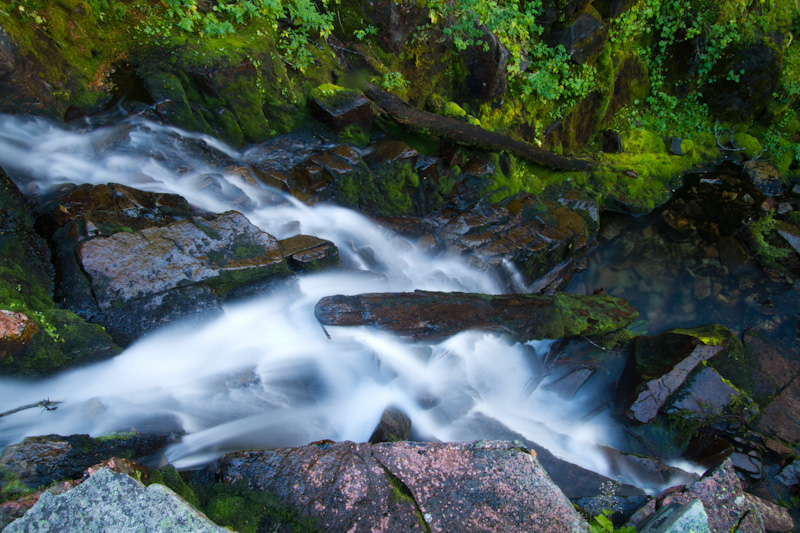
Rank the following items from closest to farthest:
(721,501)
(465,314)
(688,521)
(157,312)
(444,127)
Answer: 1. (688,521)
2. (721,501)
3. (157,312)
4. (465,314)
5. (444,127)

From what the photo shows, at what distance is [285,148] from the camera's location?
5.67 meters

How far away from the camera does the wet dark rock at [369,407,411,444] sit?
3500mm

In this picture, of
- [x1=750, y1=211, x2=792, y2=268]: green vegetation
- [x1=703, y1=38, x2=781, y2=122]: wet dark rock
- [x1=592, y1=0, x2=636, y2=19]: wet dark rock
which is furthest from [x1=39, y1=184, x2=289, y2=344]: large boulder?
[x1=703, y1=38, x2=781, y2=122]: wet dark rock

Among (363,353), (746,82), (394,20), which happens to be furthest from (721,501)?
(746,82)

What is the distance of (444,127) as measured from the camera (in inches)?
244

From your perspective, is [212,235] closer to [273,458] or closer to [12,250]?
[12,250]

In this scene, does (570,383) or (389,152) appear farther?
(389,152)

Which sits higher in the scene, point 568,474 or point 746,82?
point 746,82

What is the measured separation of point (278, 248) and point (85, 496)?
2.88 meters

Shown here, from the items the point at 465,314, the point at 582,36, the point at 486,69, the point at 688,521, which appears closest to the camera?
the point at 688,521

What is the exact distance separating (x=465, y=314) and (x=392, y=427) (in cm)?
153

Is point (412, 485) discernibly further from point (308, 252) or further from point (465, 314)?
point (308, 252)

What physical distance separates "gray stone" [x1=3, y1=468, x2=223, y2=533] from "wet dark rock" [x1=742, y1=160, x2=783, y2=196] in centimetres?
1205

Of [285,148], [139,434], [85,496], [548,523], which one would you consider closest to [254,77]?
[285,148]
